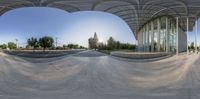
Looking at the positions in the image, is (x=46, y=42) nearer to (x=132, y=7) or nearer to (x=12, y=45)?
(x=12, y=45)

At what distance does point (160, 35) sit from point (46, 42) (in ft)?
6.87

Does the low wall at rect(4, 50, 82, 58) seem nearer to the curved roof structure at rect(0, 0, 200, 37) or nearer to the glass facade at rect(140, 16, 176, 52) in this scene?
the curved roof structure at rect(0, 0, 200, 37)

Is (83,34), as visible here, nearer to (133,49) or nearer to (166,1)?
(133,49)

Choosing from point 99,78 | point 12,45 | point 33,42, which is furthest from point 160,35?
point 12,45

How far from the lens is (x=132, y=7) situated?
4535 millimetres

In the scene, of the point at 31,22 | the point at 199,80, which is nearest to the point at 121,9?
the point at 31,22

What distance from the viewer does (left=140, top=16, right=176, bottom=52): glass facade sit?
15.5ft

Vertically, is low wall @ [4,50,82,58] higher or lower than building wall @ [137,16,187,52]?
lower

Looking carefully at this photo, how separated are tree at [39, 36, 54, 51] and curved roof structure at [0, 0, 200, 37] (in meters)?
0.59

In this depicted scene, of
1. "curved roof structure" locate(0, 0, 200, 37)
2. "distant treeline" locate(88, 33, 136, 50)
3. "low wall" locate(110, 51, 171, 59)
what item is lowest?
"low wall" locate(110, 51, 171, 59)

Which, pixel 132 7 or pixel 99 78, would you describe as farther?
pixel 99 78

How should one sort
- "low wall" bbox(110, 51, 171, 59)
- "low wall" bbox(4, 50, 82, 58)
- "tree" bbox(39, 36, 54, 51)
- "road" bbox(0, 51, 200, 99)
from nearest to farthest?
"tree" bbox(39, 36, 54, 51)
"low wall" bbox(110, 51, 171, 59)
"low wall" bbox(4, 50, 82, 58)
"road" bbox(0, 51, 200, 99)

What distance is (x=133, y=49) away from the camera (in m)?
4.80

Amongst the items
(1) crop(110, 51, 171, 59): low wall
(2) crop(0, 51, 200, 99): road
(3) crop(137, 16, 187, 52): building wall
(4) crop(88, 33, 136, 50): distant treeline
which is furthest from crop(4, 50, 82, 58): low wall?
(3) crop(137, 16, 187, 52): building wall
